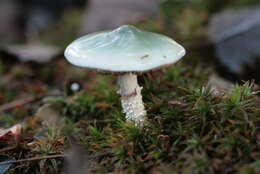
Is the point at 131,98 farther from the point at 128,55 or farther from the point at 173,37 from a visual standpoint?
the point at 173,37

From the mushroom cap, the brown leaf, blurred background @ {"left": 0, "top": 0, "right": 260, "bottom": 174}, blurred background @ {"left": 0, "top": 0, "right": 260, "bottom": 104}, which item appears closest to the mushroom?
the mushroom cap

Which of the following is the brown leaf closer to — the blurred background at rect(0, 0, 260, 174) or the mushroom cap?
the blurred background at rect(0, 0, 260, 174)

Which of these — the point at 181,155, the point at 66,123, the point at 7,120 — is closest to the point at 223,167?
the point at 181,155

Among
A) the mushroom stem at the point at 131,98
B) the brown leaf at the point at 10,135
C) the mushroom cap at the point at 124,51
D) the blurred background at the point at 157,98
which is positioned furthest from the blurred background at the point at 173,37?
the mushroom cap at the point at 124,51

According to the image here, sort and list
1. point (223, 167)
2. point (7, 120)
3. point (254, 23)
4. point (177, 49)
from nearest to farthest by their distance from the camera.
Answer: point (223, 167) < point (177, 49) < point (7, 120) < point (254, 23)

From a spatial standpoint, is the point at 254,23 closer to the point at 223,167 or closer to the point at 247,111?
the point at 247,111

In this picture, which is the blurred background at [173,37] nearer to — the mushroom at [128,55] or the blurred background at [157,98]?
the blurred background at [157,98]
